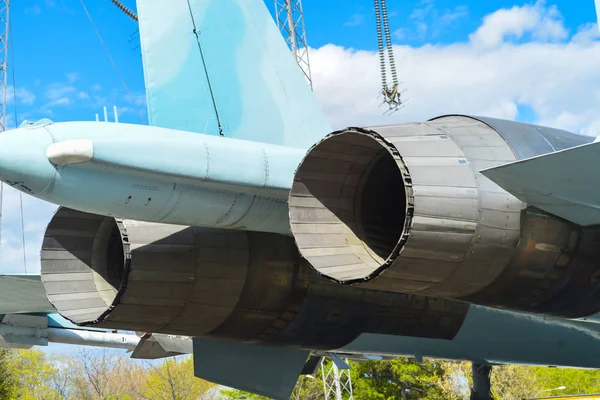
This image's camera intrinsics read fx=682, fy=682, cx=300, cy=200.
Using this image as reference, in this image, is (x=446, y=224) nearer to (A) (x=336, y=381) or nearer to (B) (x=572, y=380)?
(A) (x=336, y=381)

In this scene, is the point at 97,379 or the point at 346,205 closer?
the point at 346,205

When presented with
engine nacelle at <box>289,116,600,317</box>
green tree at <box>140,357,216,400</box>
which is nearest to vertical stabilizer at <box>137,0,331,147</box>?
engine nacelle at <box>289,116,600,317</box>

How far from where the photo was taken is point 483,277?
149 inches

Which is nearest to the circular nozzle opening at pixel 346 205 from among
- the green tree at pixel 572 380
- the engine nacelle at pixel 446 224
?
the engine nacelle at pixel 446 224

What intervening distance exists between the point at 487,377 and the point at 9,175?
6487 mm

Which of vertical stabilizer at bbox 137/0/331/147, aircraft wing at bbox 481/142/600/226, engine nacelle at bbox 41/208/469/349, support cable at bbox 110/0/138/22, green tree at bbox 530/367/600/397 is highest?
support cable at bbox 110/0/138/22

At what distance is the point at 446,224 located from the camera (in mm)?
3500

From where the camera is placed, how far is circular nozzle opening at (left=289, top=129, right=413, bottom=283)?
389 centimetres

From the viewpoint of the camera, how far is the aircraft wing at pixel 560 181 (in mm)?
3334

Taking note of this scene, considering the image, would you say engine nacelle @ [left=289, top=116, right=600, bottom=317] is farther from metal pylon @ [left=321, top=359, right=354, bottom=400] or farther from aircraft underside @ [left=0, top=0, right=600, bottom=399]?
metal pylon @ [left=321, top=359, right=354, bottom=400]

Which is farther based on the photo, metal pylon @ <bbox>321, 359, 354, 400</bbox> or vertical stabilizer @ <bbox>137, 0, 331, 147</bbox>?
metal pylon @ <bbox>321, 359, 354, 400</bbox>

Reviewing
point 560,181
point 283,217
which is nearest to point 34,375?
point 283,217

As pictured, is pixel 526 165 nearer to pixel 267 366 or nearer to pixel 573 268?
pixel 573 268

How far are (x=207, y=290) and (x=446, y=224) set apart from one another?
8.66 feet
